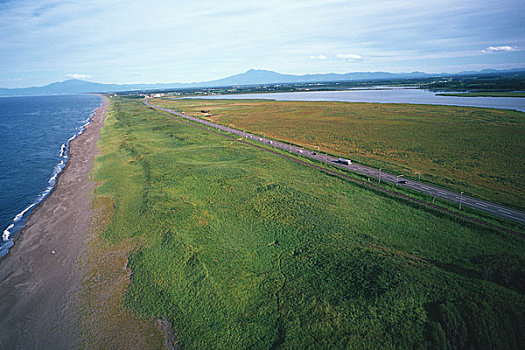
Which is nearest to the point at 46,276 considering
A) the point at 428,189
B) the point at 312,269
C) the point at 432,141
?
the point at 312,269

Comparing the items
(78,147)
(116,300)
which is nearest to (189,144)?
(78,147)

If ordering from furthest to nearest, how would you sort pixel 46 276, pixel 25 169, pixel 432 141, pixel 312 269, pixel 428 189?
1. pixel 432 141
2. pixel 25 169
3. pixel 428 189
4. pixel 46 276
5. pixel 312 269

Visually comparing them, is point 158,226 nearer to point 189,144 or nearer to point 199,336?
point 199,336

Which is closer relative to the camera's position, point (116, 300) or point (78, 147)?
point (116, 300)

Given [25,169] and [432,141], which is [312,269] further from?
[25,169]

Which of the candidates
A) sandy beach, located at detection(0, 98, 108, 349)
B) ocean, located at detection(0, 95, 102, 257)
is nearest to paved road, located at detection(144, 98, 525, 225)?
sandy beach, located at detection(0, 98, 108, 349)

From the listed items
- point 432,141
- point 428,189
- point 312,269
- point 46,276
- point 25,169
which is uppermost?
point 432,141

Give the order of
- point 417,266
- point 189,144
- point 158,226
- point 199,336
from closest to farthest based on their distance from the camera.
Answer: point 199,336 < point 417,266 < point 158,226 < point 189,144
